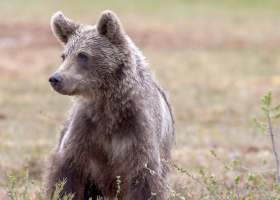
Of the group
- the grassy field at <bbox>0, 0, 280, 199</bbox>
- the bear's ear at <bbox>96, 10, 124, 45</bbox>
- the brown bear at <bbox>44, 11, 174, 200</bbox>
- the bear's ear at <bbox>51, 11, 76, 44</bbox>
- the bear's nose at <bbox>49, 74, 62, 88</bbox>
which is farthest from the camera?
the grassy field at <bbox>0, 0, 280, 199</bbox>

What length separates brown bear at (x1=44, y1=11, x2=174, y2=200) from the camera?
5121 mm

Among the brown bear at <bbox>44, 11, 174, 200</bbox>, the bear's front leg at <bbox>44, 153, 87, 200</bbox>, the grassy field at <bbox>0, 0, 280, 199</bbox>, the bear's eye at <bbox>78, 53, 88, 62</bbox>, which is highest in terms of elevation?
the bear's eye at <bbox>78, 53, 88, 62</bbox>

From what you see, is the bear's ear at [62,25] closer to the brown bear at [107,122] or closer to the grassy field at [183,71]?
the brown bear at [107,122]

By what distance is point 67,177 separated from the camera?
17.2 ft

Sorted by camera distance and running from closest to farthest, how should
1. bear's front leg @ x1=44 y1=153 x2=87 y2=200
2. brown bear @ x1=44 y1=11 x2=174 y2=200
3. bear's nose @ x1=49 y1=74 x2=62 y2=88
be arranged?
bear's nose @ x1=49 y1=74 x2=62 y2=88 → brown bear @ x1=44 y1=11 x2=174 y2=200 → bear's front leg @ x1=44 y1=153 x2=87 y2=200

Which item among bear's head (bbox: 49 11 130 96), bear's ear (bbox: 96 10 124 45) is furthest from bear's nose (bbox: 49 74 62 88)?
bear's ear (bbox: 96 10 124 45)

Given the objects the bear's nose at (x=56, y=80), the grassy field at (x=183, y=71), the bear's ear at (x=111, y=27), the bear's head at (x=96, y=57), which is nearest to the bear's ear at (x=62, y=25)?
the bear's head at (x=96, y=57)

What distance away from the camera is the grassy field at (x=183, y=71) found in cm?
1055

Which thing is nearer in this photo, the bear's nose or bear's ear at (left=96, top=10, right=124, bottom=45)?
the bear's nose

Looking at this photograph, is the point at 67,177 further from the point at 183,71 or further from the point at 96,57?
the point at 183,71

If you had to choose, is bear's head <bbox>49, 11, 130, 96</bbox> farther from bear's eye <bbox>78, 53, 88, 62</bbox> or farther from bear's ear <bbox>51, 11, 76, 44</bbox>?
bear's ear <bbox>51, 11, 76, 44</bbox>

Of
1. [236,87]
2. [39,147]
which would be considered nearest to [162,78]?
[236,87]

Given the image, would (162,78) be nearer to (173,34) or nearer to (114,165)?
(173,34)

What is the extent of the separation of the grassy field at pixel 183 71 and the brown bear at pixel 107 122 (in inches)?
56.4
